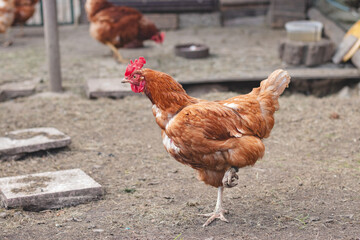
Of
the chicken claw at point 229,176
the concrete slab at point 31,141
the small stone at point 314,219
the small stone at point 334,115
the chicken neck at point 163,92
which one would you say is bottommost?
the small stone at point 314,219

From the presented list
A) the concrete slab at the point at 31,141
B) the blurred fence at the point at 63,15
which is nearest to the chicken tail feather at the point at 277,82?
the concrete slab at the point at 31,141

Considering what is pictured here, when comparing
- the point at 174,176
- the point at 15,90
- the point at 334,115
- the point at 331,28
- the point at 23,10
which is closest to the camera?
the point at 174,176

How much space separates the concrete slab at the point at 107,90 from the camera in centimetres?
658

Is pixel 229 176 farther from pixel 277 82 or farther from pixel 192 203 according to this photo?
pixel 277 82

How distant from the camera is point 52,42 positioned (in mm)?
6676

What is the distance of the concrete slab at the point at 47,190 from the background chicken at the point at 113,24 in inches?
181

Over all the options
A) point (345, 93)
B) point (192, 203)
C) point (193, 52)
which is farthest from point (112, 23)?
point (192, 203)

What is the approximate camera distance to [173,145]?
3.27 m

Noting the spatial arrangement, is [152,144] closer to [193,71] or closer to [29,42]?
[193,71]

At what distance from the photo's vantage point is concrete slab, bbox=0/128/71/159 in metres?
4.59

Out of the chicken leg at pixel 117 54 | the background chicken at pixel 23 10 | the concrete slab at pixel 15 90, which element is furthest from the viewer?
the background chicken at pixel 23 10

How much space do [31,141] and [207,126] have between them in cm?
228

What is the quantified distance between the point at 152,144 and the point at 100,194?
1337mm

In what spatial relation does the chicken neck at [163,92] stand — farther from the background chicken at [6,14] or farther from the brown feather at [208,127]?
the background chicken at [6,14]
